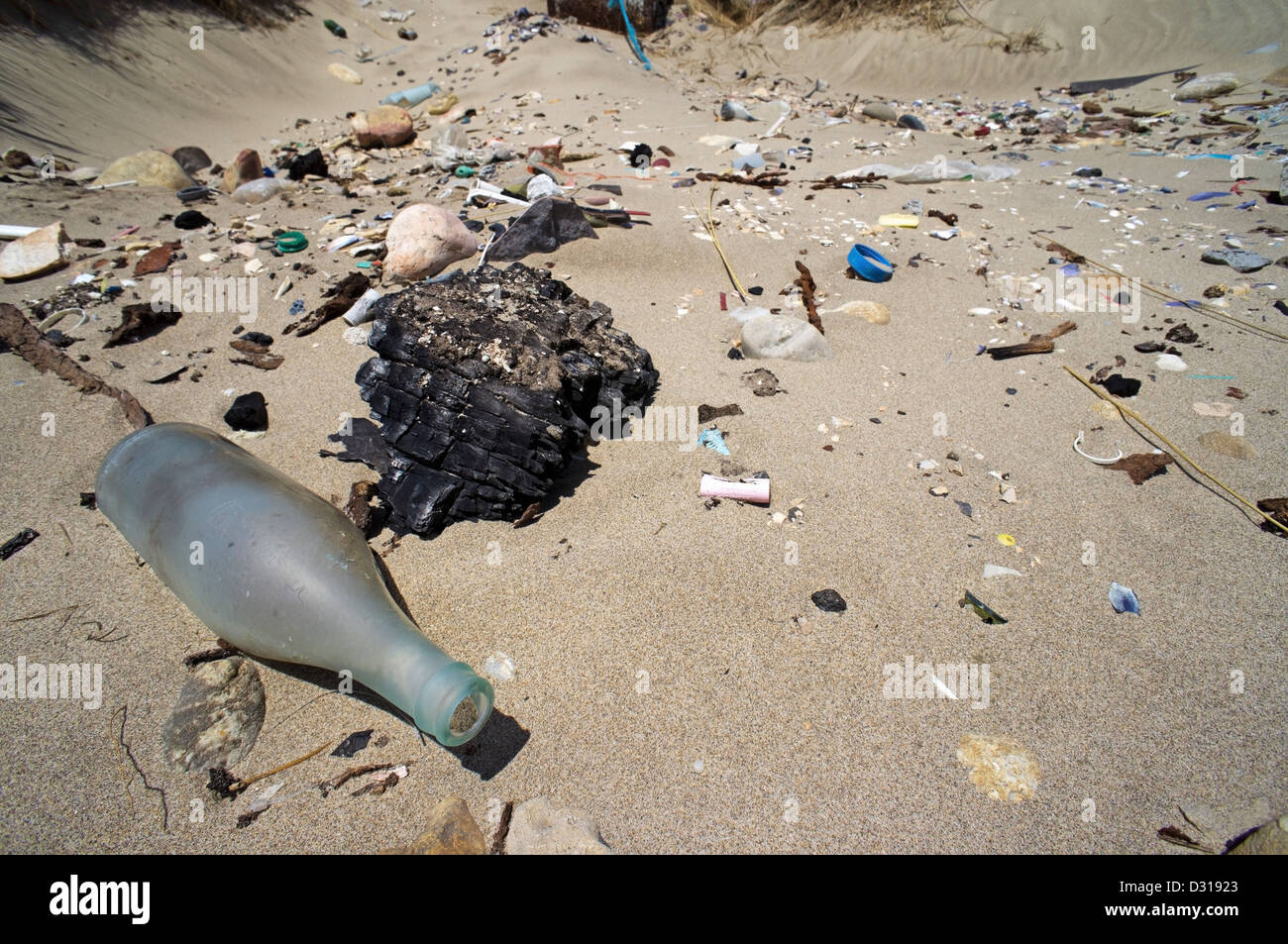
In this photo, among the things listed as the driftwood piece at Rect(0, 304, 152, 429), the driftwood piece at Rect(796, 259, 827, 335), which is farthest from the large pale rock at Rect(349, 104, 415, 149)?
the driftwood piece at Rect(796, 259, 827, 335)

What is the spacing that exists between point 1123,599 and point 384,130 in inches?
302

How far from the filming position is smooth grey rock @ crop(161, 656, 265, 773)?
1491 mm

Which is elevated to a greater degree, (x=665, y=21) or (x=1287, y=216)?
(x=665, y=21)

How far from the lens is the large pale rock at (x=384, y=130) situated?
6.54 metres

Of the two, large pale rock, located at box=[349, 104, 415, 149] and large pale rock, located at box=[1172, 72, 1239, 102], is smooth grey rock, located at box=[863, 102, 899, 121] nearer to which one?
large pale rock, located at box=[1172, 72, 1239, 102]

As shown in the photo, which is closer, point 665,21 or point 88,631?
point 88,631

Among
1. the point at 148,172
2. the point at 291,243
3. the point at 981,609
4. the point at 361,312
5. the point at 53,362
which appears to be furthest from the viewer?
the point at 148,172

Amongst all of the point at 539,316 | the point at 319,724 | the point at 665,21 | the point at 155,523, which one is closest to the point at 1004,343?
the point at 539,316

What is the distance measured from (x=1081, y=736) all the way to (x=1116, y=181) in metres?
5.84

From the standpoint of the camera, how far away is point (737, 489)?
88.8 inches

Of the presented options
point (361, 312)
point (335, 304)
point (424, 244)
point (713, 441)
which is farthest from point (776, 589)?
point (424, 244)

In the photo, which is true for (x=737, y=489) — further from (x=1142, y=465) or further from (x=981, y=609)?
(x=1142, y=465)

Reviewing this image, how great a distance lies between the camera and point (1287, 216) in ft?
14.1
